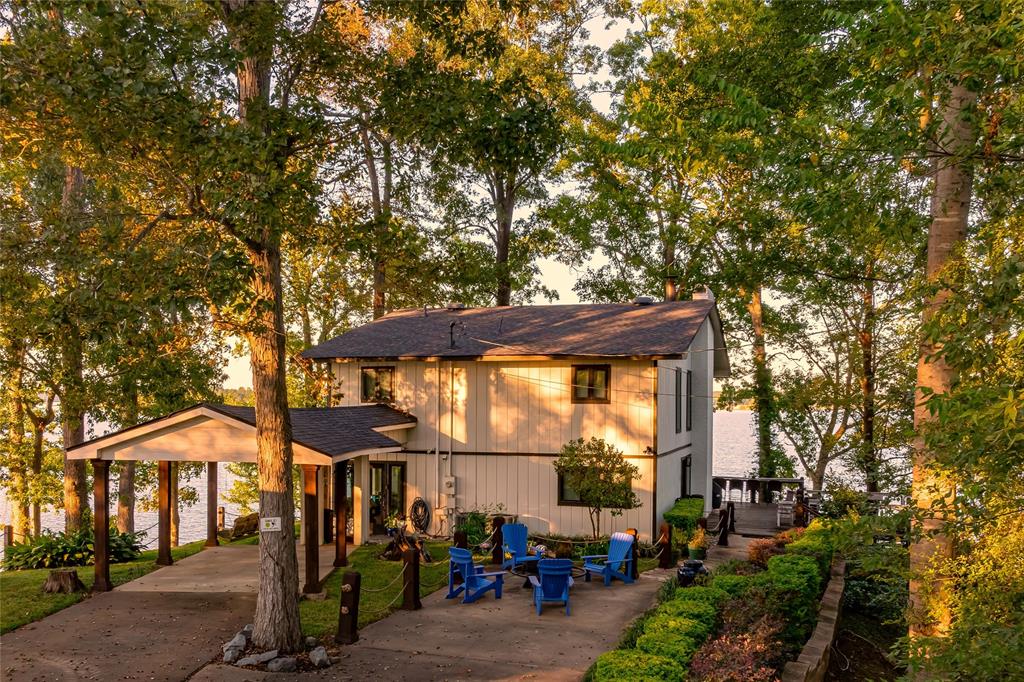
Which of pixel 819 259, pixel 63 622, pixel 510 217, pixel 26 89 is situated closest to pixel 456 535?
pixel 63 622

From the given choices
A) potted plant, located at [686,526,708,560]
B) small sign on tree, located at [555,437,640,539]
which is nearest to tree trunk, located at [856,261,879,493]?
potted plant, located at [686,526,708,560]

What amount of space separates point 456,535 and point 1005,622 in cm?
1202

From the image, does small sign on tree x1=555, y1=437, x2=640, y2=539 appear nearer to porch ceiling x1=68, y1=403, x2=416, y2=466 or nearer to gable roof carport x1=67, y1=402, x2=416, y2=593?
gable roof carport x1=67, y1=402, x2=416, y2=593

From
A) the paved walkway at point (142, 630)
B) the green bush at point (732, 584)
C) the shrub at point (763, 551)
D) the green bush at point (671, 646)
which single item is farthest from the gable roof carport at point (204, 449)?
the shrub at point (763, 551)

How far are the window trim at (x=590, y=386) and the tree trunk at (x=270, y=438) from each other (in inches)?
390

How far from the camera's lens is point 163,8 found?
9852 mm

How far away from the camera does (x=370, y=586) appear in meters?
16.0

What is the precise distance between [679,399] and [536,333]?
499 cm

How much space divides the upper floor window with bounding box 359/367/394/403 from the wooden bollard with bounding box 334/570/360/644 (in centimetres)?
1063

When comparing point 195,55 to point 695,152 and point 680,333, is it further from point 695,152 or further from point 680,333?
point 680,333

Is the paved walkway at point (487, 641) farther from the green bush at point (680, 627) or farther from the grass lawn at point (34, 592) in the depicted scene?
the grass lawn at point (34, 592)

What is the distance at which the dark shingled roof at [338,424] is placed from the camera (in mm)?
15944

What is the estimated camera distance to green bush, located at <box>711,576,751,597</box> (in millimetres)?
12992

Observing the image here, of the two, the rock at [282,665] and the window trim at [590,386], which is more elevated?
the window trim at [590,386]
